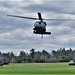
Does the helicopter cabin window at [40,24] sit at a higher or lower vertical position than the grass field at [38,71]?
higher

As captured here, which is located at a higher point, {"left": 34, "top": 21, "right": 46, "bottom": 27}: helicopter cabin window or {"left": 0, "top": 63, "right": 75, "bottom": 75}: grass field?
{"left": 34, "top": 21, "right": 46, "bottom": 27}: helicopter cabin window

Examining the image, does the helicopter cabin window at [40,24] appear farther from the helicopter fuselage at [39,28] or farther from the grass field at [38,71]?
the grass field at [38,71]

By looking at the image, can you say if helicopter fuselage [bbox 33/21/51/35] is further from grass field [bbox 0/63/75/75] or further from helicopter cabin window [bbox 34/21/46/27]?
grass field [bbox 0/63/75/75]

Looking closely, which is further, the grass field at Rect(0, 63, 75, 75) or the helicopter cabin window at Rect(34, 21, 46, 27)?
the helicopter cabin window at Rect(34, 21, 46, 27)

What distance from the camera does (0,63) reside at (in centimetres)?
10862

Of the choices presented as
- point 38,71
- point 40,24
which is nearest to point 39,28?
point 40,24

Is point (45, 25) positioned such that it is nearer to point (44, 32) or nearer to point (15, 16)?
point (44, 32)

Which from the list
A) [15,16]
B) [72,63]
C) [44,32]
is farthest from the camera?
[72,63]

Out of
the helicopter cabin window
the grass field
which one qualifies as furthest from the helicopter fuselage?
the grass field

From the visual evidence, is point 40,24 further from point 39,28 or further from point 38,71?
point 38,71

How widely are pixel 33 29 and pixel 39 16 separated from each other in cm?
240

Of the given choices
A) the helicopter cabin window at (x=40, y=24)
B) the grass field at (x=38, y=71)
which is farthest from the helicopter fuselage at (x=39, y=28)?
the grass field at (x=38, y=71)

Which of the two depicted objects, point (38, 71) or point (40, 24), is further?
point (38, 71)

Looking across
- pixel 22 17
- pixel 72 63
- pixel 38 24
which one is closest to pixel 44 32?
pixel 38 24
